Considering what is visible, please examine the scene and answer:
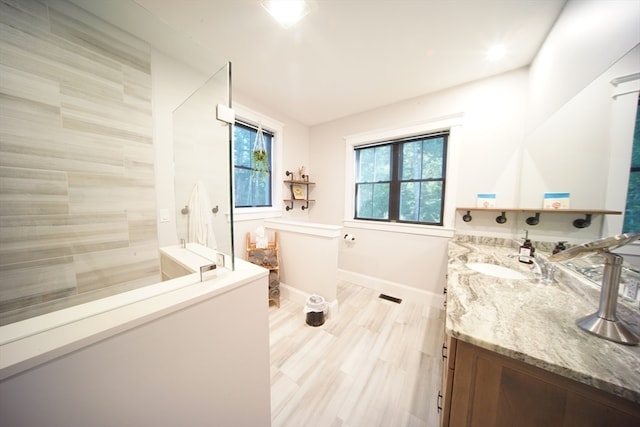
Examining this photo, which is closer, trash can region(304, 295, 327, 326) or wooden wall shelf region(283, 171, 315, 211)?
trash can region(304, 295, 327, 326)

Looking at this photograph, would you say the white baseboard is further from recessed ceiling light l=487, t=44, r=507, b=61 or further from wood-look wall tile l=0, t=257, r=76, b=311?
wood-look wall tile l=0, t=257, r=76, b=311

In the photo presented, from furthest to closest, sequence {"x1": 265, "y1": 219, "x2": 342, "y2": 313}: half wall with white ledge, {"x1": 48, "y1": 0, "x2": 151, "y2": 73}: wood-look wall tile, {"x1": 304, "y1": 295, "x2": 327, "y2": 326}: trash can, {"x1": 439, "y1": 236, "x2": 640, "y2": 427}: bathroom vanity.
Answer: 1. {"x1": 265, "y1": 219, "x2": 342, "y2": 313}: half wall with white ledge
2. {"x1": 304, "y1": 295, "x2": 327, "y2": 326}: trash can
3. {"x1": 48, "y1": 0, "x2": 151, "y2": 73}: wood-look wall tile
4. {"x1": 439, "y1": 236, "x2": 640, "y2": 427}: bathroom vanity

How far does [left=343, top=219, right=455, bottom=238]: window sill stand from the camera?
7.26ft

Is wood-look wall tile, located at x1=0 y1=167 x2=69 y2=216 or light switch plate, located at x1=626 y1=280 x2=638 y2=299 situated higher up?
wood-look wall tile, located at x1=0 y1=167 x2=69 y2=216

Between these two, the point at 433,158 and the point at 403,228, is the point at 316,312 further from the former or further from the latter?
the point at 433,158

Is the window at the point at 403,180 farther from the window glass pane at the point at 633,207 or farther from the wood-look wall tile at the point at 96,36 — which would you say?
the wood-look wall tile at the point at 96,36

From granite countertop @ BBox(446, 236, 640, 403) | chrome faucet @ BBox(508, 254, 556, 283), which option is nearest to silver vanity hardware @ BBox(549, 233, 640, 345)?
granite countertop @ BBox(446, 236, 640, 403)

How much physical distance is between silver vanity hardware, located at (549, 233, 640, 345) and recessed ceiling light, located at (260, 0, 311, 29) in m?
1.88

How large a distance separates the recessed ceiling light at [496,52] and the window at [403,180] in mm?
702

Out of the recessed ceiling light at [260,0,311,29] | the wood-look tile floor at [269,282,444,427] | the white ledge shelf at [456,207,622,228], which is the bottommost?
the wood-look tile floor at [269,282,444,427]

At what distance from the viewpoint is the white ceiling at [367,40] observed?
1.28 meters

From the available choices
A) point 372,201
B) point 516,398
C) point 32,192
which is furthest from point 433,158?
point 32,192

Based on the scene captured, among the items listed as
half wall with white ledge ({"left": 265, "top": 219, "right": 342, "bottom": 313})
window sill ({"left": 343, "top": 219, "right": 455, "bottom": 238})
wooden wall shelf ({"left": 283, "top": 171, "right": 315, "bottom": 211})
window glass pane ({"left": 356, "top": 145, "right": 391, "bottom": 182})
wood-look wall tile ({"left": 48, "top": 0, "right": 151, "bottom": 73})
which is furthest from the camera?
wooden wall shelf ({"left": 283, "top": 171, "right": 315, "bottom": 211})

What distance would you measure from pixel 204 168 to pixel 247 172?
965 mm
